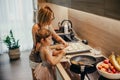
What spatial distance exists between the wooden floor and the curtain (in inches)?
21.5

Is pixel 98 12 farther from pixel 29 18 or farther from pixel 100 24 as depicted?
pixel 29 18

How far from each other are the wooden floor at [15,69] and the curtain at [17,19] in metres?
0.55

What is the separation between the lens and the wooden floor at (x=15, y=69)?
3.92 m

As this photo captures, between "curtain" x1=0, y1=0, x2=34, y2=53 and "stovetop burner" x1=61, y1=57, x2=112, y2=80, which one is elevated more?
"curtain" x1=0, y1=0, x2=34, y2=53

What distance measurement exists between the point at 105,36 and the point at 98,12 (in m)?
0.79

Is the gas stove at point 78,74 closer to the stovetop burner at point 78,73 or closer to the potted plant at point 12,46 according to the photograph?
the stovetop burner at point 78,73

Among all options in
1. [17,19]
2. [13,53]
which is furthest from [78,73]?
[17,19]

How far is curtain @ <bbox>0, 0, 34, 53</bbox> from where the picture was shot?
16.3 feet

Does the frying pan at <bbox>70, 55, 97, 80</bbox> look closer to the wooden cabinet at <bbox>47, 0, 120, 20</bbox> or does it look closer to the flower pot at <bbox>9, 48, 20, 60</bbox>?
the wooden cabinet at <bbox>47, 0, 120, 20</bbox>

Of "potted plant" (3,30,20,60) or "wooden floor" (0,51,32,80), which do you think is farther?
"potted plant" (3,30,20,60)

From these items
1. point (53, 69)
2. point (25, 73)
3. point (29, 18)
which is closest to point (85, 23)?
point (53, 69)

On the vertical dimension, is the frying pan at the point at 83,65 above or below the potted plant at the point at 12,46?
above

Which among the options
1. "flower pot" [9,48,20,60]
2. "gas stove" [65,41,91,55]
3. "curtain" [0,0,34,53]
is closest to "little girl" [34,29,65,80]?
"gas stove" [65,41,91,55]

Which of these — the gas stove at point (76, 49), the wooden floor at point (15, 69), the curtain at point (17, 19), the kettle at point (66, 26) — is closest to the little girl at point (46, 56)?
the gas stove at point (76, 49)
